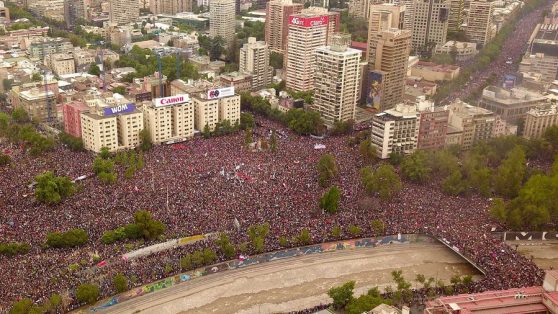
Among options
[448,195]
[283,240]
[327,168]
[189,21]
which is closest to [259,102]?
[327,168]

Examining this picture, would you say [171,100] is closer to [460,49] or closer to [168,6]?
[460,49]

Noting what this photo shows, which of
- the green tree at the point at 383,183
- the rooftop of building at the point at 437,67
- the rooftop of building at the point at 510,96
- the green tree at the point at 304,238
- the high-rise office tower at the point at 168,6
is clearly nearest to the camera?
the green tree at the point at 304,238

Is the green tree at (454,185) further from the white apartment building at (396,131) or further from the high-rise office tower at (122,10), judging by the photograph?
the high-rise office tower at (122,10)

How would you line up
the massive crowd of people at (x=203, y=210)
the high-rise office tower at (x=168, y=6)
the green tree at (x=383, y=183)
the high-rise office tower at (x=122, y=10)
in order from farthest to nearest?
the high-rise office tower at (x=168, y=6) < the high-rise office tower at (x=122, y=10) < the green tree at (x=383, y=183) < the massive crowd of people at (x=203, y=210)

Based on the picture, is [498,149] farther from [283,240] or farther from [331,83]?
[283,240]

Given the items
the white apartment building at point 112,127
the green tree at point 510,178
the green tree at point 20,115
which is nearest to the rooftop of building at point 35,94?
the green tree at point 20,115

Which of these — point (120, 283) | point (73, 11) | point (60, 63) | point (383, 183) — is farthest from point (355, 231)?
point (73, 11)
